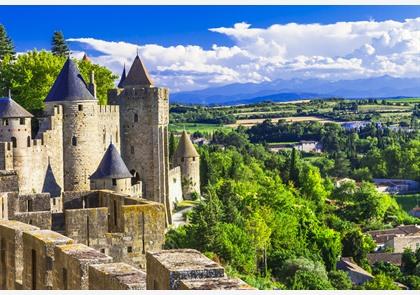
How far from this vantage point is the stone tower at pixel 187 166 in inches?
2165

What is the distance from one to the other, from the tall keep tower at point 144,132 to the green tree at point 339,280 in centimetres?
1145

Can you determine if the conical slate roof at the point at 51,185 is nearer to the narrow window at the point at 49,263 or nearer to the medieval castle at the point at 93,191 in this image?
the medieval castle at the point at 93,191

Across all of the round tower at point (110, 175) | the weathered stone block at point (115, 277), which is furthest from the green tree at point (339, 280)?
the weathered stone block at point (115, 277)

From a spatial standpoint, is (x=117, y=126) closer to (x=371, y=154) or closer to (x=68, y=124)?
(x=68, y=124)

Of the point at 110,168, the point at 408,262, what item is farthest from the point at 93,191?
the point at 408,262

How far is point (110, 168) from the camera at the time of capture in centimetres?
3344

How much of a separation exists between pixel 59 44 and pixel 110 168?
24.0 m

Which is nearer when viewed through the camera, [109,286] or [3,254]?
Answer: [109,286]

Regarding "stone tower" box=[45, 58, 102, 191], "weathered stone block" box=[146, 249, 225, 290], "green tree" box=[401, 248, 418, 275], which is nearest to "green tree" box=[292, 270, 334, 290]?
"stone tower" box=[45, 58, 102, 191]

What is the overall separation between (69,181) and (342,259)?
27563mm

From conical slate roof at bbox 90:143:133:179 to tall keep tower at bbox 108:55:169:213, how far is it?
6.53 metres

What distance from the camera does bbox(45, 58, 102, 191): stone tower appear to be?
35.5 m

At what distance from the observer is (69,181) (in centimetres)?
3559
